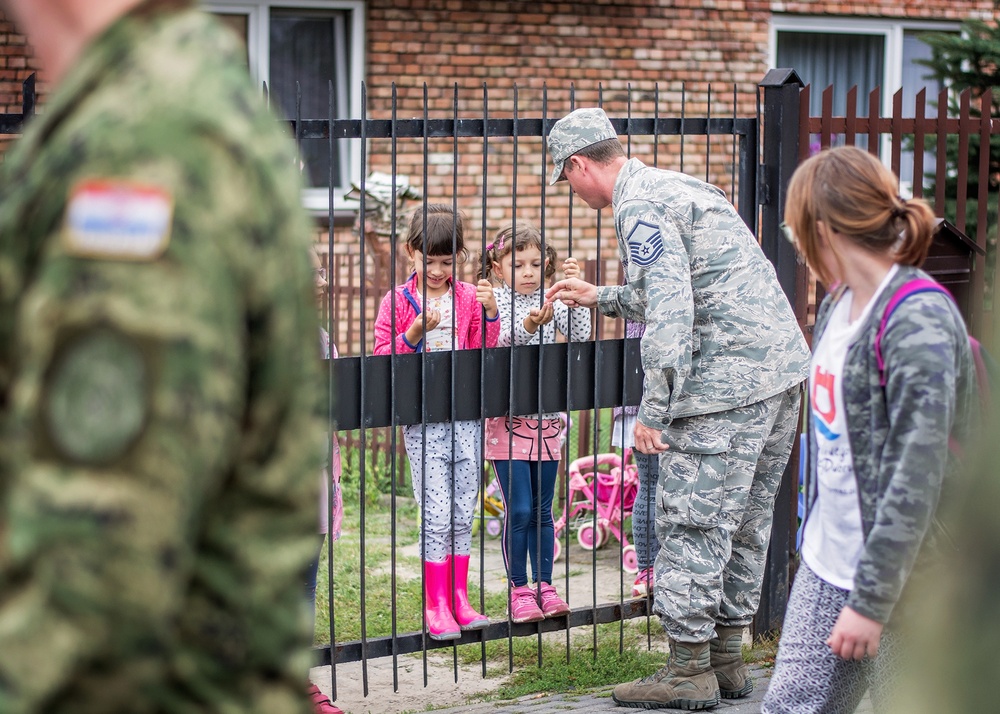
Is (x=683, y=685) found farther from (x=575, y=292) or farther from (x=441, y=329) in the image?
(x=441, y=329)

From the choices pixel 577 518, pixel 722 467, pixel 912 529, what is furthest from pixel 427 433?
pixel 577 518

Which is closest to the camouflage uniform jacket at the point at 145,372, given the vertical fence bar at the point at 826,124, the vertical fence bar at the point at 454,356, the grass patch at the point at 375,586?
the vertical fence bar at the point at 454,356

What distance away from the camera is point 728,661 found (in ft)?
15.1

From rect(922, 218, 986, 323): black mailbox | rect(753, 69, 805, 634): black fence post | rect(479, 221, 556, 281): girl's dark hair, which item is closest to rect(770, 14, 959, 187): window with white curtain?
rect(922, 218, 986, 323): black mailbox

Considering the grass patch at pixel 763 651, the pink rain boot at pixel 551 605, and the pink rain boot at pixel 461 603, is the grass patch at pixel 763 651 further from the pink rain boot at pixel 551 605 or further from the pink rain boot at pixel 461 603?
the pink rain boot at pixel 461 603

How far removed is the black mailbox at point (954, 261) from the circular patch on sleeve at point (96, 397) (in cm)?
485

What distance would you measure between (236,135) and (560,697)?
152 inches

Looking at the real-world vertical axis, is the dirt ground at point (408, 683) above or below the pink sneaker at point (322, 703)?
below

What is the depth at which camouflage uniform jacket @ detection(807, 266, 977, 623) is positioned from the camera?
251 cm

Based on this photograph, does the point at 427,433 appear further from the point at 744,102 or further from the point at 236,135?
the point at 744,102

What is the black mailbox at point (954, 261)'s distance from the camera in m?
5.41

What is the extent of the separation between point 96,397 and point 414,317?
3614mm

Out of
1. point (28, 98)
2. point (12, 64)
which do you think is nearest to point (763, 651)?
point (28, 98)

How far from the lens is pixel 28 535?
1.04 meters
